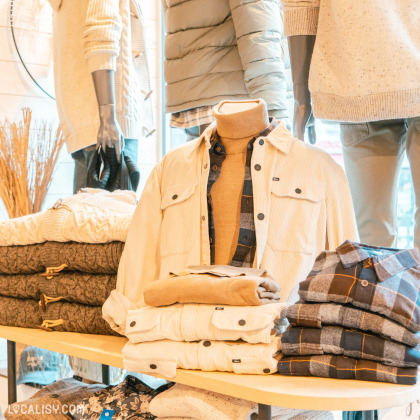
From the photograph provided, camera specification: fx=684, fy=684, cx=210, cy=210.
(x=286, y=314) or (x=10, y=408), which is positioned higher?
(x=286, y=314)

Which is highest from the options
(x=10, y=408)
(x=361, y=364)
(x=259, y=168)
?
(x=259, y=168)

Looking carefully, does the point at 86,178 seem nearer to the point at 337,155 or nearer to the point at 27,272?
the point at 27,272

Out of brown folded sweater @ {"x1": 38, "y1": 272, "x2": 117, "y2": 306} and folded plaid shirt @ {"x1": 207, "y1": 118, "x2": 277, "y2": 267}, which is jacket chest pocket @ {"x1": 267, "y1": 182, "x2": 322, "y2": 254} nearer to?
folded plaid shirt @ {"x1": 207, "y1": 118, "x2": 277, "y2": 267}

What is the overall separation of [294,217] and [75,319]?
78cm

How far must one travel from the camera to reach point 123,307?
1858 mm

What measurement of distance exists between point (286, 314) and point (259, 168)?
1.54ft

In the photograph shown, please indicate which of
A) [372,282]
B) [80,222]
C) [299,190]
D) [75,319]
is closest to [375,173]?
[299,190]

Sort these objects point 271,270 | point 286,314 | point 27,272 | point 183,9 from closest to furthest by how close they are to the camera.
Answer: point 286,314, point 271,270, point 27,272, point 183,9

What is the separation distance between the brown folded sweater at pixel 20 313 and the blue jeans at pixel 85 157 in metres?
0.56

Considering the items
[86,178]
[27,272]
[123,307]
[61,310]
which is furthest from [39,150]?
[123,307]

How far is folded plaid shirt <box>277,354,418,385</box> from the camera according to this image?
1328 millimetres

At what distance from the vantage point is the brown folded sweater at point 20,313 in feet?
7.30

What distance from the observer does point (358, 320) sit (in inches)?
53.4

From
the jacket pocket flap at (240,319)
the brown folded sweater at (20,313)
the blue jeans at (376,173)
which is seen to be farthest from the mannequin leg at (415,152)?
the brown folded sweater at (20,313)
